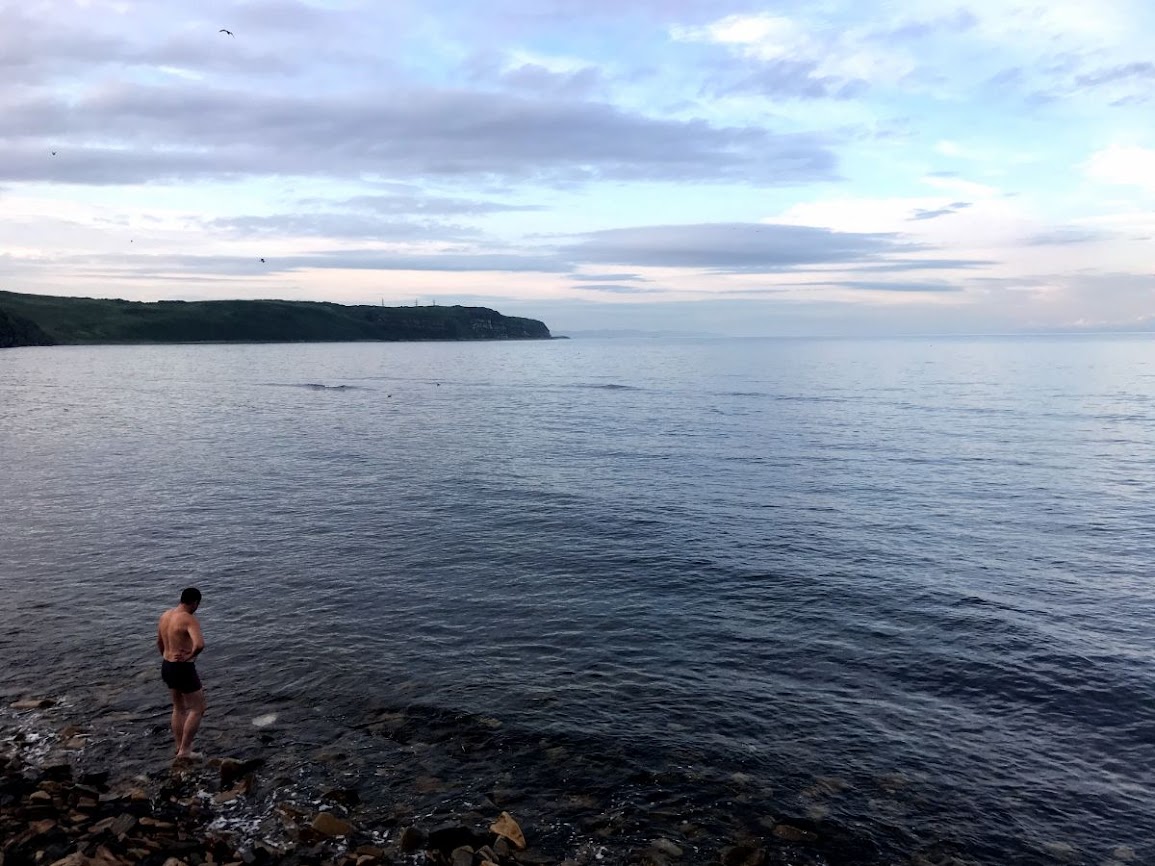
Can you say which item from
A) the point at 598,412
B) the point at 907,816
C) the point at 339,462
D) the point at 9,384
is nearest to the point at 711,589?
the point at 907,816

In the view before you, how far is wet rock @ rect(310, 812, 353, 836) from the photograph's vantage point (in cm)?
1327

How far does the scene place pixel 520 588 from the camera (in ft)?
87.8

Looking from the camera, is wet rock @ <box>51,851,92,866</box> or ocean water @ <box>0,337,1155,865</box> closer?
wet rock @ <box>51,851,92,866</box>

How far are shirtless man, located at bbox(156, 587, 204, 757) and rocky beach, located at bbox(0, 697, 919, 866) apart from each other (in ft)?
2.23

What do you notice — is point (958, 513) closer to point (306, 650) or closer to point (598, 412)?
point (306, 650)

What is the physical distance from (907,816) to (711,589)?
12.5 m

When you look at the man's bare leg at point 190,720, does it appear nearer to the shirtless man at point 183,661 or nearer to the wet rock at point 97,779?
the shirtless man at point 183,661

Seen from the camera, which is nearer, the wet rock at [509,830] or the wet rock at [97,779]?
the wet rock at [509,830]

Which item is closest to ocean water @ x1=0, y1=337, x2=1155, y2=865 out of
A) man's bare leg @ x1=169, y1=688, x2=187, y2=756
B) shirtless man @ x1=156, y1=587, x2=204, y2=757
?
man's bare leg @ x1=169, y1=688, x2=187, y2=756

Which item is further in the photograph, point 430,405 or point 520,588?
point 430,405

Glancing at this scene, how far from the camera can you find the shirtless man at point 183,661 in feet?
51.1

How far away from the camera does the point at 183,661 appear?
1564 cm

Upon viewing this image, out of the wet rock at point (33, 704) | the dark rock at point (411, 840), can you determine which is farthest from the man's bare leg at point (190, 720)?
the dark rock at point (411, 840)

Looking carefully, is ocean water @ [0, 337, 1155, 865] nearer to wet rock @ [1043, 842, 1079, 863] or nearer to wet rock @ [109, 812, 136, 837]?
wet rock @ [1043, 842, 1079, 863]
